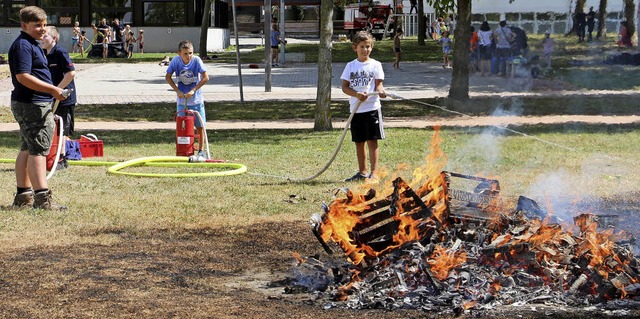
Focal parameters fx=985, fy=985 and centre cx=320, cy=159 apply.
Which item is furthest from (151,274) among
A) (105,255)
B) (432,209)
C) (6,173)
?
(6,173)

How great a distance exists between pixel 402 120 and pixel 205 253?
12019mm

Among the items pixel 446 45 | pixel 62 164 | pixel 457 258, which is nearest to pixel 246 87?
pixel 446 45

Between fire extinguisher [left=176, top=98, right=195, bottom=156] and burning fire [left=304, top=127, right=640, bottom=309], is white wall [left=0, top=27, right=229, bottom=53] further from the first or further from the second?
burning fire [left=304, top=127, right=640, bottom=309]

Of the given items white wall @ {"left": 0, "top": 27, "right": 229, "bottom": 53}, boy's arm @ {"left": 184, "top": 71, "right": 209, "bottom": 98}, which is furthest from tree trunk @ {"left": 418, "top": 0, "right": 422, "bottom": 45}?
boy's arm @ {"left": 184, "top": 71, "right": 209, "bottom": 98}

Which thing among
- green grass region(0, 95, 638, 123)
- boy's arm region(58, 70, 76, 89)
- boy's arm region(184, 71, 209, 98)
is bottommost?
green grass region(0, 95, 638, 123)

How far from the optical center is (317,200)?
10.6 metres

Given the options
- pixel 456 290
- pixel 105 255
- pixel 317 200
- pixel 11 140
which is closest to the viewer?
pixel 456 290

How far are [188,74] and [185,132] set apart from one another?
81cm

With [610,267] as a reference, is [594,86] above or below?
above

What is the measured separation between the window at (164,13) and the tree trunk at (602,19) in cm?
4534

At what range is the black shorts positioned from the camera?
1134cm

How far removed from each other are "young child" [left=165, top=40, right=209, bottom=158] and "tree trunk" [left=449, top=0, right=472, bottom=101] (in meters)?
3.68

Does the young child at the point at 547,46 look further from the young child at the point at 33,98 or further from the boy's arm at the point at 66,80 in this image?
the boy's arm at the point at 66,80

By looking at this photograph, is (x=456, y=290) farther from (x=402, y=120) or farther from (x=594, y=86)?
(x=402, y=120)
